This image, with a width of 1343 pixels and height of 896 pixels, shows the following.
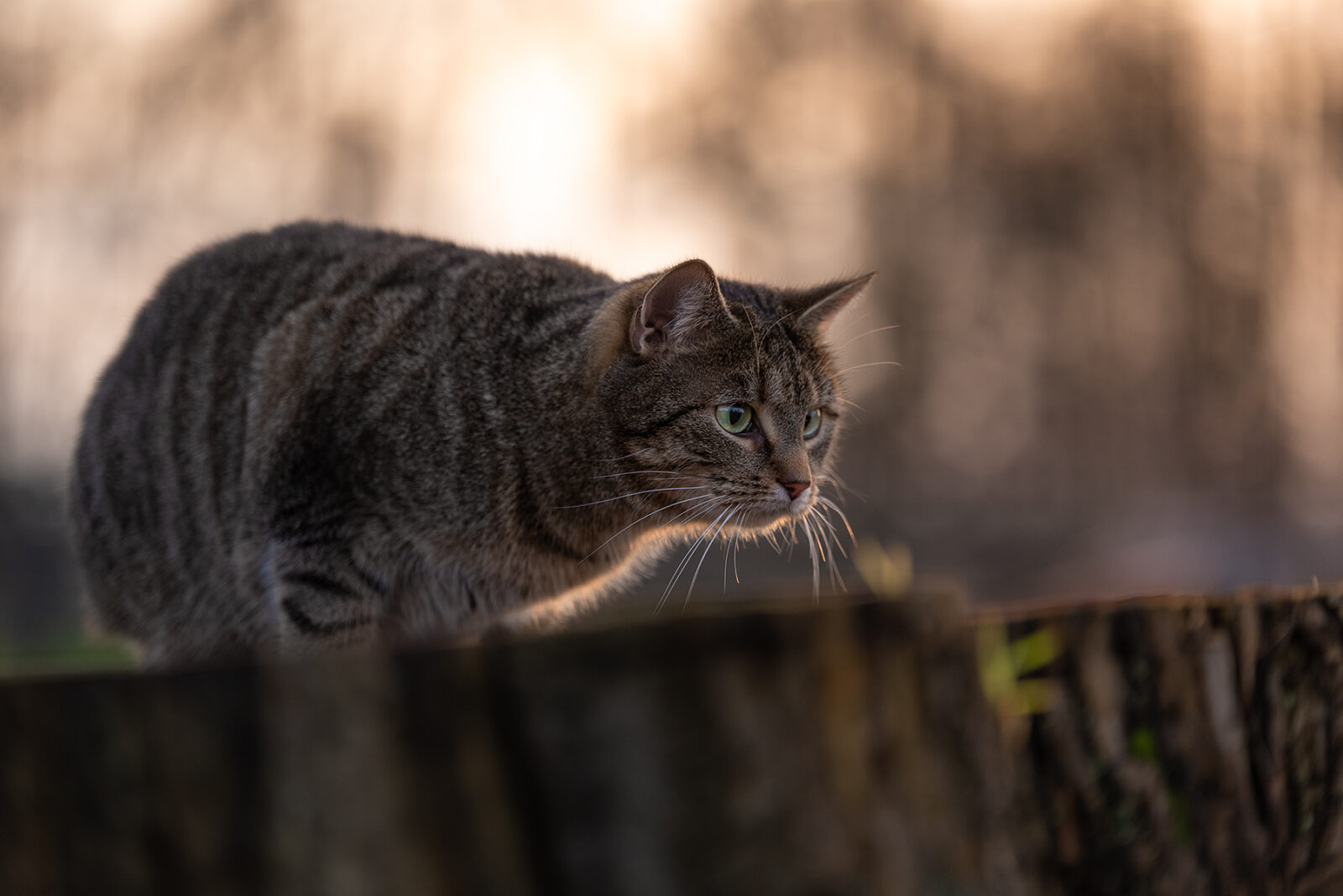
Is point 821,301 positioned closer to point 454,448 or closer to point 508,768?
point 454,448

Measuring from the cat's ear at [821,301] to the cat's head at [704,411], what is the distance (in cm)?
22

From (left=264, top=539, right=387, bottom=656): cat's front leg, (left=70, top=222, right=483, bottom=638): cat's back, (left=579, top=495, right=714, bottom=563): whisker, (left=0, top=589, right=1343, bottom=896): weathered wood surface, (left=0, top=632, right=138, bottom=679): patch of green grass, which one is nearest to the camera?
(left=0, top=589, right=1343, bottom=896): weathered wood surface

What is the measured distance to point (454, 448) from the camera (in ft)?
9.47

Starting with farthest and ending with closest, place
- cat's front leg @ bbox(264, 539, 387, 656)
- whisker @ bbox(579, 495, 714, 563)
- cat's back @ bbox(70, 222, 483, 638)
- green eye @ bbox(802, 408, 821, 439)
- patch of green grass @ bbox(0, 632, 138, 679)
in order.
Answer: patch of green grass @ bbox(0, 632, 138, 679), cat's back @ bbox(70, 222, 483, 638), green eye @ bbox(802, 408, 821, 439), whisker @ bbox(579, 495, 714, 563), cat's front leg @ bbox(264, 539, 387, 656)

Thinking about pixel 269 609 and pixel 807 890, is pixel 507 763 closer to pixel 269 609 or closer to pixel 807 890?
pixel 807 890

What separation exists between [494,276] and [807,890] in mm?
2495

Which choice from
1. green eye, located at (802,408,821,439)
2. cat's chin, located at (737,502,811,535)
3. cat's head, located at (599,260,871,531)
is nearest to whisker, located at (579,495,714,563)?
cat's head, located at (599,260,871,531)

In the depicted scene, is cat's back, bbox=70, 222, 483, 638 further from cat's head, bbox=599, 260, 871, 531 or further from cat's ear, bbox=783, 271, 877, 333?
cat's ear, bbox=783, 271, 877, 333

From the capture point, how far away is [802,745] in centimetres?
115

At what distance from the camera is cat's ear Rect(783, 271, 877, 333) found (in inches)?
127

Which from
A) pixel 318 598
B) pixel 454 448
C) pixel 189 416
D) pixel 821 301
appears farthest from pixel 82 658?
pixel 821 301

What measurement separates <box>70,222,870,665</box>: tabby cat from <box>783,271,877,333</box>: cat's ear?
1cm

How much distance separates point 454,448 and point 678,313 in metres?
0.73

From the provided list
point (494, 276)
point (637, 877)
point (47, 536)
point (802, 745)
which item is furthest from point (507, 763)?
point (47, 536)
